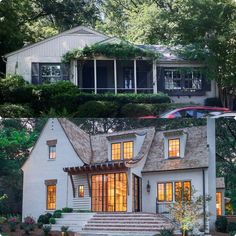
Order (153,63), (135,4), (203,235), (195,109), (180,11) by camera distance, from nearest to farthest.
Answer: (203,235)
(195,109)
(135,4)
(180,11)
(153,63)

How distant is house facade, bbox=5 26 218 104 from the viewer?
9.10 metres

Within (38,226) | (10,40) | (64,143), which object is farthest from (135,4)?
(38,226)

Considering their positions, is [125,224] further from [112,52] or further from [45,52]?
[112,52]

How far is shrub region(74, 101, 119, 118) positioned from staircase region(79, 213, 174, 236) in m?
1.23

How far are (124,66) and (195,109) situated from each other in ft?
7.24

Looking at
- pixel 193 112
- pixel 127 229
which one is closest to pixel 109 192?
pixel 127 229

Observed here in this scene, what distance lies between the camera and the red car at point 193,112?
25.4 feet

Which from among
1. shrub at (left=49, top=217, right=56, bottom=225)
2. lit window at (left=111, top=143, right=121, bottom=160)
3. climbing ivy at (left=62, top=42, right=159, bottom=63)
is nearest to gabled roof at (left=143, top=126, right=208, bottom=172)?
lit window at (left=111, top=143, right=121, bottom=160)

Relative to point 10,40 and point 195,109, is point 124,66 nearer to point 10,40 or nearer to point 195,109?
point 10,40

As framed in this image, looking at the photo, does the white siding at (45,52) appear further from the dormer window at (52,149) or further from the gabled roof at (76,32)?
the dormer window at (52,149)

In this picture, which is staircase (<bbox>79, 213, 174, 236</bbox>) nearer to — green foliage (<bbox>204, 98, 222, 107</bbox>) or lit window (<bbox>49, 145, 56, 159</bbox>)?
lit window (<bbox>49, 145, 56, 159</bbox>)

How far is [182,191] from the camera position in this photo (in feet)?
22.6

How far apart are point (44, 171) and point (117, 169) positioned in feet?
2.45

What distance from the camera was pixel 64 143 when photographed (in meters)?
7.16
